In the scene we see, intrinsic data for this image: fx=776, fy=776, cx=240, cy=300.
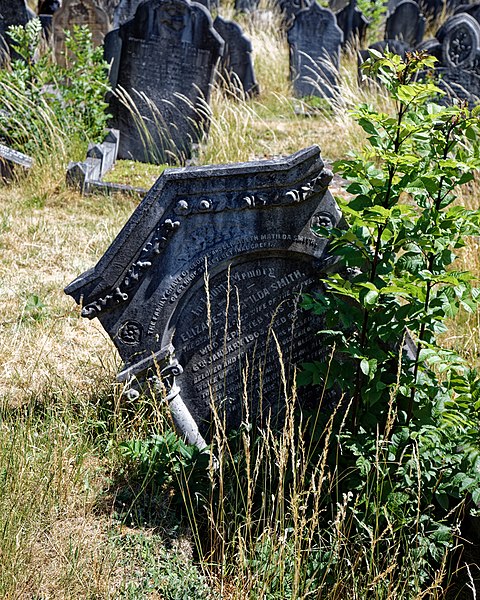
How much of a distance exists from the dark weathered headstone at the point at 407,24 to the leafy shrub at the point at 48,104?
757cm

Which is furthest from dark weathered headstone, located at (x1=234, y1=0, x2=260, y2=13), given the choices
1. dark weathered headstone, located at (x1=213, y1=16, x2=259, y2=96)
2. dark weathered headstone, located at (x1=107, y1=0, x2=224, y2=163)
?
dark weathered headstone, located at (x1=107, y1=0, x2=224, y2=163)

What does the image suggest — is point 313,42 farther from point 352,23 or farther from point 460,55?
point 460,55

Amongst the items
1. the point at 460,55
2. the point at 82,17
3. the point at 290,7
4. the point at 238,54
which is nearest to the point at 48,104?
the point at 82,17

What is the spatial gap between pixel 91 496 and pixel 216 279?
3.36ft

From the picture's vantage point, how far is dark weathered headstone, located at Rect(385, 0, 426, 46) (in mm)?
13477

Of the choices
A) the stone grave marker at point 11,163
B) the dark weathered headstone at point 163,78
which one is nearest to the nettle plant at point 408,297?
the stone grave marker at point 11,163

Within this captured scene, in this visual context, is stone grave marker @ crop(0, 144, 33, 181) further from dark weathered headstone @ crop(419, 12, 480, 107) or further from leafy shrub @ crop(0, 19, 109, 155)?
dark weathered headstone @ crop(419, 12, 480, 107)

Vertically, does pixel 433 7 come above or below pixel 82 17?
above

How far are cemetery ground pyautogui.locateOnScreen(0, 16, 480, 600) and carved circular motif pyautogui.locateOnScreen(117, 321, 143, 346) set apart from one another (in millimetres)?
220

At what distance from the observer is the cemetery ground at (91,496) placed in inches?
101

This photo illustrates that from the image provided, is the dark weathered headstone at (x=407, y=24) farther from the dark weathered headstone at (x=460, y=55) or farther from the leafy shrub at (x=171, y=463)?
the leafy shrub at (x=171, y=463)

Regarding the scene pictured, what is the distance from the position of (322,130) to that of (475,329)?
5337 millimetres

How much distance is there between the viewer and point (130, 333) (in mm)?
3357

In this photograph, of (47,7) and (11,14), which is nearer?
(11,14)
